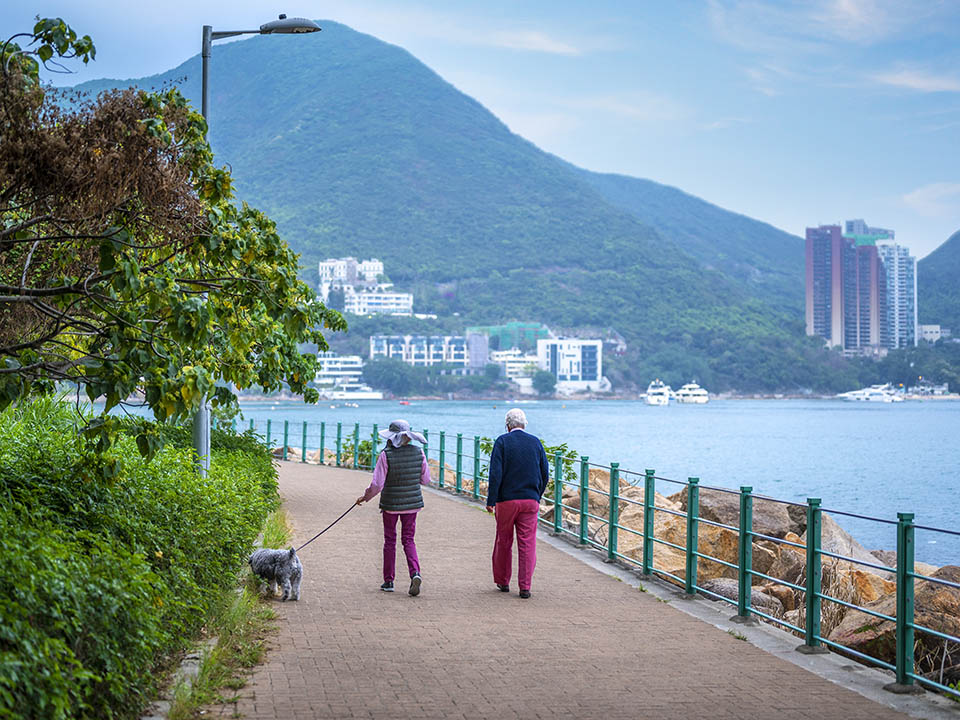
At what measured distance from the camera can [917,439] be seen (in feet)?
332

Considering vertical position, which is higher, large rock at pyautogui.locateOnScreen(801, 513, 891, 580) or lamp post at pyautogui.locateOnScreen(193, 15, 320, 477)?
lamp post at pyautogui.locateOnScreen(193, 15, 320, 477)

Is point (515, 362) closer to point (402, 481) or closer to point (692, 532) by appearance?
point (692, 532)

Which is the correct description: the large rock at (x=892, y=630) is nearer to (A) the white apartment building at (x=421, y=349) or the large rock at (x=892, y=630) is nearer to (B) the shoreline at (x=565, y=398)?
(B) the shoreline at (x=565, y=398)

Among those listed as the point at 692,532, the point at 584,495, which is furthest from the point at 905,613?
the point at 584,495

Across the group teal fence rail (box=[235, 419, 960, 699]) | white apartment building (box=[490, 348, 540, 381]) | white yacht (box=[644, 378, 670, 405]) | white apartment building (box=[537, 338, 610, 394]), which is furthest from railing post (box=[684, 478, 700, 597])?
white apartment building (box=[537, 338, 610, 394])

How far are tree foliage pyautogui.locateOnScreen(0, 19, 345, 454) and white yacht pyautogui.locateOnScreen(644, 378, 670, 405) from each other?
157435 mm

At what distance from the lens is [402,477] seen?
10250mm

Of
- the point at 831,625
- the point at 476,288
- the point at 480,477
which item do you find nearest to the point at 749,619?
the point at 831,625

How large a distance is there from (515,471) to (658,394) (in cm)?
15722

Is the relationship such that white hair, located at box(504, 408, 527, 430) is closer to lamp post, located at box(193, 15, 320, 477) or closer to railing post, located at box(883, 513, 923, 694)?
lamp post, located at box(193, 15, 320, 477)

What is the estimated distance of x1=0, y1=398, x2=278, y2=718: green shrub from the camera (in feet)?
14.6

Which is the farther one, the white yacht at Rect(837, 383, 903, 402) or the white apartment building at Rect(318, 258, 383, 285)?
the white apartment building at Rect(318, 258, 383, 285)

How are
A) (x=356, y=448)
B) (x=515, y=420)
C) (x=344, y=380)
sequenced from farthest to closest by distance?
(x=344, y=380) < (x=356, y=448) < (x=515, y=420)

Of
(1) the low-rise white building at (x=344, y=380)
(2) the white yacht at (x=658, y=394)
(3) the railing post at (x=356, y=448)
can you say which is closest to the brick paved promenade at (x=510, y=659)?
(3) the railing post at (x=356, y=448)
